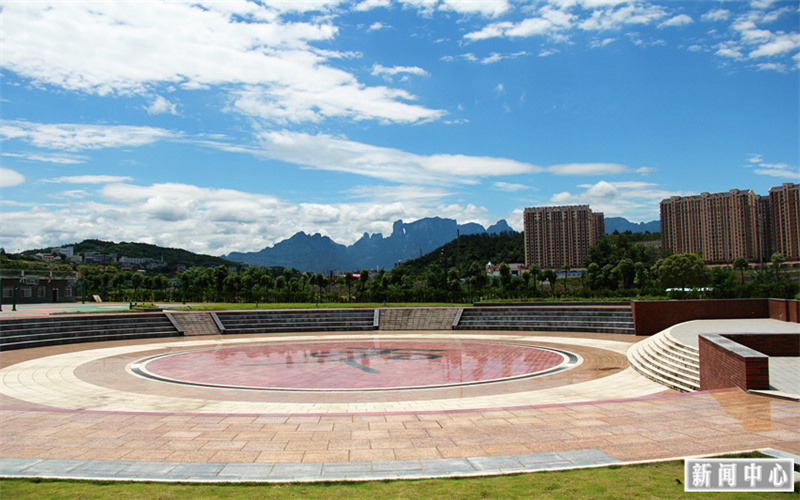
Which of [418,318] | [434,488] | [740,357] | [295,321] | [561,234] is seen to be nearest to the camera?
[434,488]

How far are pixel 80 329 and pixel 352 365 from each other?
671 inches

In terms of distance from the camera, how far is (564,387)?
13148mm

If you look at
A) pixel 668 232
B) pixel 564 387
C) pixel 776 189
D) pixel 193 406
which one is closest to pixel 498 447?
pixel 564 387

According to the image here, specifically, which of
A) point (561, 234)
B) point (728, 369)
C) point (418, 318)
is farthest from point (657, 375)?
point (561, 234)

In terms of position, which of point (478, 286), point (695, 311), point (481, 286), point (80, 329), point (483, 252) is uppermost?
point (483, 252)

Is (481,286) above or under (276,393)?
above

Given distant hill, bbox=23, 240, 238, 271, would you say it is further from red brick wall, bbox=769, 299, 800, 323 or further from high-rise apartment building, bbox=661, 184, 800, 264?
red brick wall, bbox=769, 299, 800, 323

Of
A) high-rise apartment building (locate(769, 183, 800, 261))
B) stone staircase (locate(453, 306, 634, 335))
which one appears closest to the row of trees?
stone staircase (locate(453, 306, 634, 335))

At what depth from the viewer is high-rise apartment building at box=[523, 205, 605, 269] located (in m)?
165

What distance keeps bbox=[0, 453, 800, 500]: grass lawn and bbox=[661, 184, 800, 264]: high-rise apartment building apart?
109916 mm

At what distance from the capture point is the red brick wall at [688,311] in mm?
23844

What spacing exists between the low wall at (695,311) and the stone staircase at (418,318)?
1137cm

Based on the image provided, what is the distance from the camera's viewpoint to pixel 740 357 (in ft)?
34.2

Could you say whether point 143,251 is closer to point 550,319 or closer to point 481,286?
point 481,286
